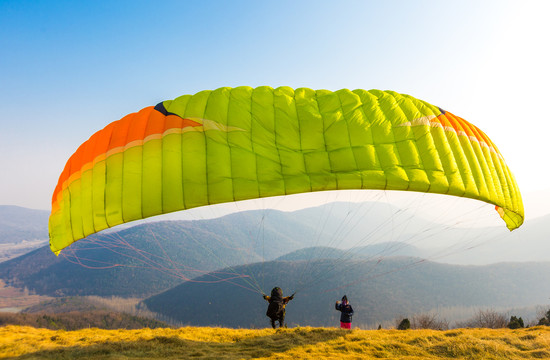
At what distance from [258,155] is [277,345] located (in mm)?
5788

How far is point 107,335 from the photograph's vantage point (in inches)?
439

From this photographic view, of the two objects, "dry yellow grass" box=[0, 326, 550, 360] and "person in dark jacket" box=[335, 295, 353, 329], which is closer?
"dry yellow grass" box=[0, 326, 550, 360]

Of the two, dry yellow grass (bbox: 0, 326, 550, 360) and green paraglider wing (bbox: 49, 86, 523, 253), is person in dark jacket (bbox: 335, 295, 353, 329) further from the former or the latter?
green paraglider wing (bbox: 49, 86, 523, 253)

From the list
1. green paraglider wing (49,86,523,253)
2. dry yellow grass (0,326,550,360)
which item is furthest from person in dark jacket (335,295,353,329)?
green paraglider wing (49,86,523,253)

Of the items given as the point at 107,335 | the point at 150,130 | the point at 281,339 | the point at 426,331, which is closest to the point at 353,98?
the point at 150,130

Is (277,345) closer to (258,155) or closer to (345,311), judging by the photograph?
(345,311)

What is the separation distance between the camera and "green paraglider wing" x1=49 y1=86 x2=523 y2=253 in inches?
305

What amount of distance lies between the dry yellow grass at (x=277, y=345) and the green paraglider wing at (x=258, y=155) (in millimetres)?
3275

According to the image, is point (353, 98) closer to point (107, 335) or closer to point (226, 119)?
point (226, 119)

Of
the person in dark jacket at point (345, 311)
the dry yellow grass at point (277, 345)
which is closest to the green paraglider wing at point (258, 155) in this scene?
the dry yellow grass at point (277, 345)

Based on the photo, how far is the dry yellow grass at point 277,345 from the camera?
8500mm

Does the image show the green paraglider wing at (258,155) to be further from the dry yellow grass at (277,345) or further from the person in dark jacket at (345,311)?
the person in dark jacket at (345,311)

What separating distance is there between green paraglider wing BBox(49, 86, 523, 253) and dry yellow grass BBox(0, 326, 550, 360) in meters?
3.28

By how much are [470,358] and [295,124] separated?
8.02 m
